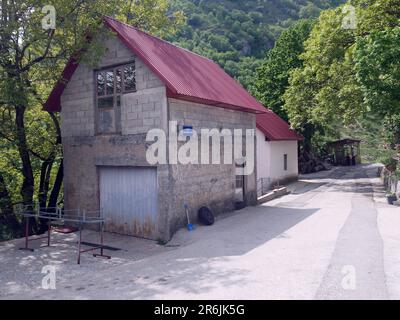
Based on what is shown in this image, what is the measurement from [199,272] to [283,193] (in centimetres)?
1439

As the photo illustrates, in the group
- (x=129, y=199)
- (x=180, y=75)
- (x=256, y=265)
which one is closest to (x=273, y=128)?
(x=180, y=75)

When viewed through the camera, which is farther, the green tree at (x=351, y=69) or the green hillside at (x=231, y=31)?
the green hillside at (x=231, y=31)

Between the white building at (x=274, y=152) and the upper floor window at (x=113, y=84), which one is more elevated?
the upper floor window at (x=113, y=84)

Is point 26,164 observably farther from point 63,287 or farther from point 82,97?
point 63,287

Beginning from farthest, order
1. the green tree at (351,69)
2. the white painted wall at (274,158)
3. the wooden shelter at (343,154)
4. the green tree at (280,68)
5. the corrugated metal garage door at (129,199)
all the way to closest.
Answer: the wooden shelter at (343,154), the green tree at (280,68), the white painted wall at (274,158), the green tree at (351,69), the corrugated metal garage door at (129,199)

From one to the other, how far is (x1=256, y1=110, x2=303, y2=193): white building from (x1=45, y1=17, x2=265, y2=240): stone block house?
8.50m

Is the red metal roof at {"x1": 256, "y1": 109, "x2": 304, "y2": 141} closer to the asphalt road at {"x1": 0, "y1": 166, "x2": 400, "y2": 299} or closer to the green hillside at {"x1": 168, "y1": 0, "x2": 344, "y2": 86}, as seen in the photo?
the asphalt road at {"x1": 0, "y1": 166, "x2": 400, "y2": 299}

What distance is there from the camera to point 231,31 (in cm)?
9681

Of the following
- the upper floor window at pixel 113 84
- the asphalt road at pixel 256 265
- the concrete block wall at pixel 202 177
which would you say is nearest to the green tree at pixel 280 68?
the concrete block wall at pixel 202 177

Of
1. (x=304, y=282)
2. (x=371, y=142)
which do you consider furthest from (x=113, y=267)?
(x=371, y=142)

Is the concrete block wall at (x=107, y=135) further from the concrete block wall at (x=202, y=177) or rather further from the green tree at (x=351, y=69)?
the green tree at (x=351, y=69)

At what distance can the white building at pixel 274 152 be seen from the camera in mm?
23495

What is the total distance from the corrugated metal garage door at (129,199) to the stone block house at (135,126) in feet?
0.11

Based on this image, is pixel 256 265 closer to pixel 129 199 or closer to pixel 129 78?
pixel 129 199
